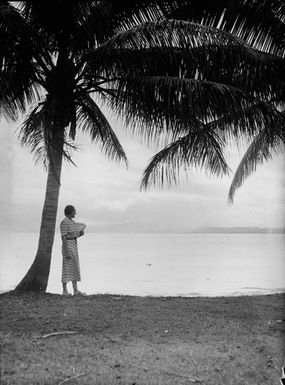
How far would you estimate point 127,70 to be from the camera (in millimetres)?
7672

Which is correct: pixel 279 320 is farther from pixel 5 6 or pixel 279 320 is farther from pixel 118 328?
pixel 5 6

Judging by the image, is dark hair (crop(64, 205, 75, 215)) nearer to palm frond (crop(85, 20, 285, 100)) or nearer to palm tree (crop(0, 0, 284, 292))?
palm tree (crop(0, 0, 284, 292))

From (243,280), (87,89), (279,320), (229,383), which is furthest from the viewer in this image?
(243,280)

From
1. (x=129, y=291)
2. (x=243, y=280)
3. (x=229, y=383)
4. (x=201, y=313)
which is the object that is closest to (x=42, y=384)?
(x=229, y=383)

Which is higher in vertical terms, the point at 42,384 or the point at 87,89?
the point at 87,89

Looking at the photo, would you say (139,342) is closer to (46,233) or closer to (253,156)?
(46,233)

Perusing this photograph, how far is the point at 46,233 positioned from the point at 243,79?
182 inches

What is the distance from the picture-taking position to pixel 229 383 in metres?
4.39

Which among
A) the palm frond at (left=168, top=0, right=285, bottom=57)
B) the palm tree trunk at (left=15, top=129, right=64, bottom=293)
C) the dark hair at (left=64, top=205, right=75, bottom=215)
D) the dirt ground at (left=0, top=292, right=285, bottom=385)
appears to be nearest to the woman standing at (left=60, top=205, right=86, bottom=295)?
the dark hair at (left=64, top=205, right=75, bottom=215)

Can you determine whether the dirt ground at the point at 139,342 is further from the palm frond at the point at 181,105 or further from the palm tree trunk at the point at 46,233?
the palm frond at the point at 181,105

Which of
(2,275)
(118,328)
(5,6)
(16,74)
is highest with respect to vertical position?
(5,6)

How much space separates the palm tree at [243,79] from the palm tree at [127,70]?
39 mm

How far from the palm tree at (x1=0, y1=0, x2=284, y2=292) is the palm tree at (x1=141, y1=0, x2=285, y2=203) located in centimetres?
4

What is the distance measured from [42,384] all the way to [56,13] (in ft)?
19.4
